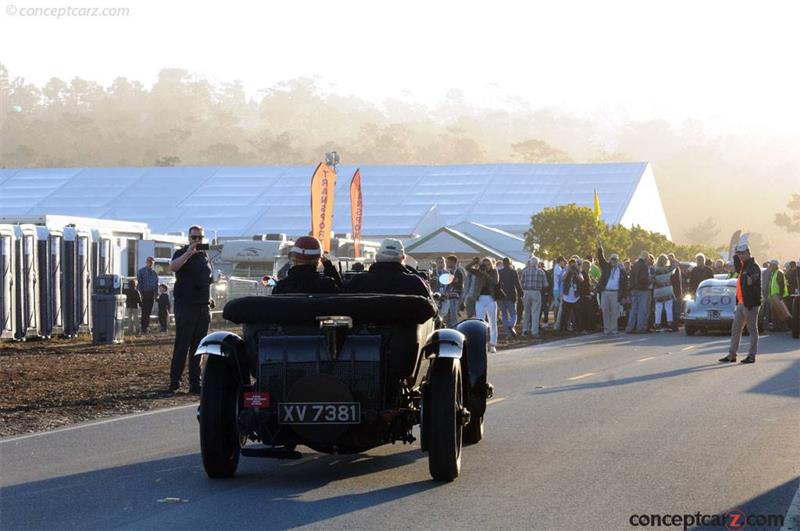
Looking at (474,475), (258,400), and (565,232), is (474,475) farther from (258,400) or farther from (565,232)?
(565,232)

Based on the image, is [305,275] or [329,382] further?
[305,275]

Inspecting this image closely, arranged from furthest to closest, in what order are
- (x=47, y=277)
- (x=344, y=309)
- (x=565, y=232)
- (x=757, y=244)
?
(x=757, y=244) → (x=565, y=232) → (x=47, y=277) → (x=344, y=309)

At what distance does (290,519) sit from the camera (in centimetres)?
759

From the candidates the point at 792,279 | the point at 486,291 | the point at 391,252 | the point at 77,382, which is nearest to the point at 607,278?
the point at 792,279

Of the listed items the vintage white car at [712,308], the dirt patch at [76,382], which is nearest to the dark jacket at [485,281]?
the dirt patch at [76,382]

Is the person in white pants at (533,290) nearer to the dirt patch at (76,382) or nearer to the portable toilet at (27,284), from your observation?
the dirt patch at (76,382)

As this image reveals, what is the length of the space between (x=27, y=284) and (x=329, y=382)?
65.3ft

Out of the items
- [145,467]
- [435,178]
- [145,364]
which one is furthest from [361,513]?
[435,178]

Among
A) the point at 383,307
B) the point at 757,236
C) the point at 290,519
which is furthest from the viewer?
the point at 757,236

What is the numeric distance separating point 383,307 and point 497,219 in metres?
65.2

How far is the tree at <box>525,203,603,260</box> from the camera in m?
62.2

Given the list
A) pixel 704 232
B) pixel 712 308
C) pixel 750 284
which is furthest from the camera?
pixel 704 232

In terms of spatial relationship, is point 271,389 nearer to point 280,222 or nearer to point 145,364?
point 145,364

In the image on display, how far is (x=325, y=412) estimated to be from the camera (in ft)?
28.6
